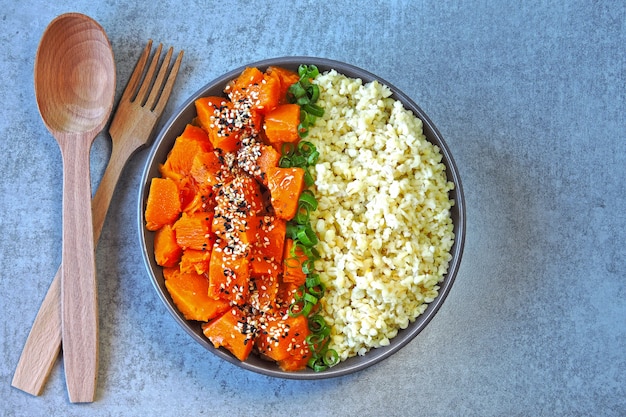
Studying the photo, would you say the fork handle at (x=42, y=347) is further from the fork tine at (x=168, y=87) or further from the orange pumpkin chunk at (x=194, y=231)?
the fork tine at (x=168, y=87)

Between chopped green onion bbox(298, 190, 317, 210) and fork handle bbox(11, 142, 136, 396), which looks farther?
fork handle bbox(11, 142, 136, 396)

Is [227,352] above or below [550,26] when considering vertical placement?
below

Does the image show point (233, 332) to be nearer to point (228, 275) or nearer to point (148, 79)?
point (228, 275)

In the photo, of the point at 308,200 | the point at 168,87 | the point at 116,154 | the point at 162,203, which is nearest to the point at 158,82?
the point at 168,87

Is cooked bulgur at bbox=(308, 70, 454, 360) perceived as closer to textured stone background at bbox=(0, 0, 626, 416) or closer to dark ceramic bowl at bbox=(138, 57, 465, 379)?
dark ceramic bowl at bbox=(138, 57, 465, 379)

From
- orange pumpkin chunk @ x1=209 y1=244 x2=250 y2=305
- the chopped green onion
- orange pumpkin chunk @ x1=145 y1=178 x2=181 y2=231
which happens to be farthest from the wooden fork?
the chopped green onion

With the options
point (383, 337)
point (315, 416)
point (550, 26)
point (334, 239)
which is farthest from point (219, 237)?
point (550, 26)

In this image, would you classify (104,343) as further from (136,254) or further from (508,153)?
(508,153)
